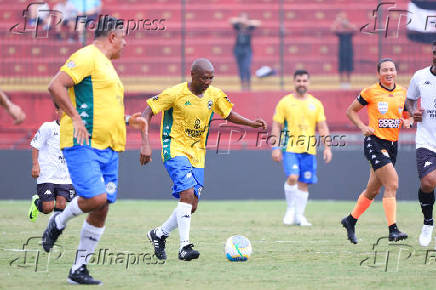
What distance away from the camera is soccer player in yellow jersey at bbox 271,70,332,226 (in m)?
13.8

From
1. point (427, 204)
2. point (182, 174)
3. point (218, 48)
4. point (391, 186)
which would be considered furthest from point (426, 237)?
point (218, 48)

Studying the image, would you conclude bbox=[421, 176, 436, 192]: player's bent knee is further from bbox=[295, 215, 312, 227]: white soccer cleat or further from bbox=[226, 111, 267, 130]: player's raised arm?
bbox=[295, 215, 312, 227]: white soccer cleat

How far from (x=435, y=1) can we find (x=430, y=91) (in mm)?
Result: 11328

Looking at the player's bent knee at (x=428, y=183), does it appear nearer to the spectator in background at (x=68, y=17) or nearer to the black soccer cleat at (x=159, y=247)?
the black soccer cleat at (x=159, y=247)

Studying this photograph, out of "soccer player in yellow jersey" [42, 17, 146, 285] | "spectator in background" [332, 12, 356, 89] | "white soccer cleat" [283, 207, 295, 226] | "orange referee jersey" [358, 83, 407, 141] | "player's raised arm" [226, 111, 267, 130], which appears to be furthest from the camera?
"spectator in background" [332, 12, 356, 89]

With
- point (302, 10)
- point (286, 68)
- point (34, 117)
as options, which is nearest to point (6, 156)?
point (34, 117)

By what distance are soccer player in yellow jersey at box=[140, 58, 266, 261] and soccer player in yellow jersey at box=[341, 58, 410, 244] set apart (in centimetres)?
203

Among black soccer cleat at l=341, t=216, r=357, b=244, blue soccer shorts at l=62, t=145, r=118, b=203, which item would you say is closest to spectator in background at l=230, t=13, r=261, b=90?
black soccer cleat at l=341, t=216, r=357, b=244

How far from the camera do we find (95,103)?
714 centimetres

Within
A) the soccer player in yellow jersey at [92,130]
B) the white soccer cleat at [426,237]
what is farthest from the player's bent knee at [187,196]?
the white soccer cleat at [426,237]

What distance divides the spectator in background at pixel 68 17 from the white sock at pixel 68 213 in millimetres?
12900

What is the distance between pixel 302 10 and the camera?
22906mm

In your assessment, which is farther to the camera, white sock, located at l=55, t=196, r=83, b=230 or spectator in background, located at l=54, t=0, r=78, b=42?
spectator in background, located at l=54, t=0, r=78, b=42

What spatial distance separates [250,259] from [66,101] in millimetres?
3063
